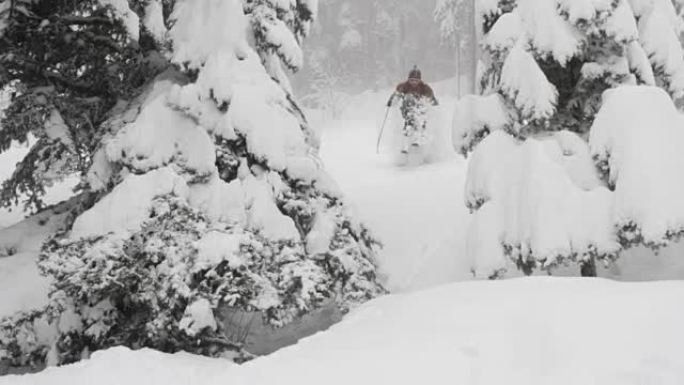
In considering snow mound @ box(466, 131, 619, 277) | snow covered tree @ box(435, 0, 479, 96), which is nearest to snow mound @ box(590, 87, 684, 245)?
snow mound @ box(466, 131, 619, 277)

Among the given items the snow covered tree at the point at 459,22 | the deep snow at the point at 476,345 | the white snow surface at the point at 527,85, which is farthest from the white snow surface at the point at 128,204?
the snow covered tree at the point at 459,22

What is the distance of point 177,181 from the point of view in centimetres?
647

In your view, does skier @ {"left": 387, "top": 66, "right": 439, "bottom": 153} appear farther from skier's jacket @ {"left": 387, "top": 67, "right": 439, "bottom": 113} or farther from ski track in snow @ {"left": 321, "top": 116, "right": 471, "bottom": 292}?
ski track in snow @ {"left": 321, "top": 116, "right": 471, "bottom": 292}

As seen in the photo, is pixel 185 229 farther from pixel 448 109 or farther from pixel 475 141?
pixel 448 109

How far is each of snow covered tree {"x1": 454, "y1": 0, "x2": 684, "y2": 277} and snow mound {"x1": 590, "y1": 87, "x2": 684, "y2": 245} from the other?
14mm

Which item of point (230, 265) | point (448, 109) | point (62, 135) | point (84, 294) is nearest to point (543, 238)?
point (230, 265)

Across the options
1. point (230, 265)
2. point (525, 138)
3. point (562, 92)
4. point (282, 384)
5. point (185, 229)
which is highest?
point (562, 92)

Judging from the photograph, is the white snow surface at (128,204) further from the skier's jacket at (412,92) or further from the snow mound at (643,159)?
the skier's jacket at (412,92)

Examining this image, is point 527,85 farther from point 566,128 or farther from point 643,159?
point 643,159

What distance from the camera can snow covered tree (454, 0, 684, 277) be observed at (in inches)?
267

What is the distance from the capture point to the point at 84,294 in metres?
5.88

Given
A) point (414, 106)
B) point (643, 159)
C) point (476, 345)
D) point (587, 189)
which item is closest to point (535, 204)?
point (587, 189)

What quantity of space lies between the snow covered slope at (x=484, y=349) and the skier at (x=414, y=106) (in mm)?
11824

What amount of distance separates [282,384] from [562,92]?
5.98 metres
